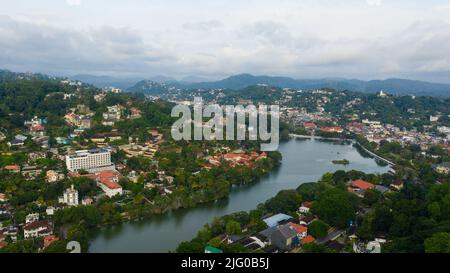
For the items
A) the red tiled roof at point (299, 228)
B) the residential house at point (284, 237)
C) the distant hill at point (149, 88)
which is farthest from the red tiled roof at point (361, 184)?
the distant hill at point (149, 88)

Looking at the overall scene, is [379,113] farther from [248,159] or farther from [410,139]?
[248,159]

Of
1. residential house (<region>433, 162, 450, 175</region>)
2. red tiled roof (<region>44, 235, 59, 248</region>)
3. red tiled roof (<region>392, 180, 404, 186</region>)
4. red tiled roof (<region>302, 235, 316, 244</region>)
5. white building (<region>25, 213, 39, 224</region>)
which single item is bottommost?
residential house (<region>433, 162, 450, 175</region>)

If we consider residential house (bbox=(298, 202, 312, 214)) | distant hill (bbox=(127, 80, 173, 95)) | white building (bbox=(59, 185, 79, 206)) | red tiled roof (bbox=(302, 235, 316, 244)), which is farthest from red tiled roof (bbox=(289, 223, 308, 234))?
distant hill (bbox=(127, 80, 173, 95))

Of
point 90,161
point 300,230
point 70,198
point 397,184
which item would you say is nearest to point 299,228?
point 300,230

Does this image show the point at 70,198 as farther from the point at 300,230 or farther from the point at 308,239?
the point at 308,239

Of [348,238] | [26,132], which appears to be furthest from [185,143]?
[348,238]

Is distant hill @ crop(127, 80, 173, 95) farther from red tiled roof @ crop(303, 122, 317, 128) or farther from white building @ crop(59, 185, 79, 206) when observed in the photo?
white building @ crop(59, 185, 79, 206)

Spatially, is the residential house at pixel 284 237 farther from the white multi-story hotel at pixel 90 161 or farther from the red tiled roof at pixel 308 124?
the red tiled roof at pixel 308 124
